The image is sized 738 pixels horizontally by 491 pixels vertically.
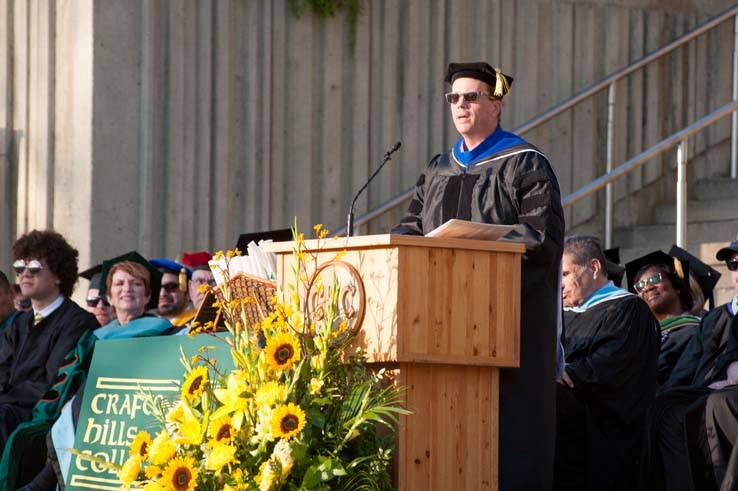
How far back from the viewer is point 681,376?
21.2 feet

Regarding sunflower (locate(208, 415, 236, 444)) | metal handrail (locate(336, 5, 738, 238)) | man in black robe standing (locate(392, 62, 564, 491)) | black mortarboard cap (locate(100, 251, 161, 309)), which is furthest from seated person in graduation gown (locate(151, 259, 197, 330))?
sunflower (locate(208, 415, 236, 444))

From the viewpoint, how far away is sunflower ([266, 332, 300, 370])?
3.86m

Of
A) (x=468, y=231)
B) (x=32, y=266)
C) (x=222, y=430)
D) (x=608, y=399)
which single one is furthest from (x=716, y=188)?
(x=222, y=430)

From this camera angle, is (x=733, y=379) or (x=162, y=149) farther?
(x=162, y=149)

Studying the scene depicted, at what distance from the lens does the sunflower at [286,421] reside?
3.75 meters

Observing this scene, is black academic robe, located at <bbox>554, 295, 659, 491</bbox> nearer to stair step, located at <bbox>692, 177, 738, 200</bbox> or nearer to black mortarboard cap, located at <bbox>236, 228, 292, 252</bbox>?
black mortarboard cap, located at <bbox>236, 228, 292, 252</bbox>

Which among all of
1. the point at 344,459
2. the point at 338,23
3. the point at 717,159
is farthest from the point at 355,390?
the point at 717,159

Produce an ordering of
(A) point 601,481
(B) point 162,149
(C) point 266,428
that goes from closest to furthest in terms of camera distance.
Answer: (C) point 266,428 < (A) point 601,481 < (B) point 162,149

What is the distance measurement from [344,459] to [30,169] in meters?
5.99

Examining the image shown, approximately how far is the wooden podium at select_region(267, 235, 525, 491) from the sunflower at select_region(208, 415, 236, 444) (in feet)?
1.46

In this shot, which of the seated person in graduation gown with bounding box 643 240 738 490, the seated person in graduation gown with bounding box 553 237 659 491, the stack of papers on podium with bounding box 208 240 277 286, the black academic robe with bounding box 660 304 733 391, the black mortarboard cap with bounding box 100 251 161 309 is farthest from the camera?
the black mortarboard cap with bounding box 100 251 161 309

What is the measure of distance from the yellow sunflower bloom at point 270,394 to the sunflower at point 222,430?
113mm

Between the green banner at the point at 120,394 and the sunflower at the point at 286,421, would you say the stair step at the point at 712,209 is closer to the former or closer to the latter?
the green banner at the point at 120,394

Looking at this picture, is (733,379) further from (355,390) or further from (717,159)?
(717,159)
